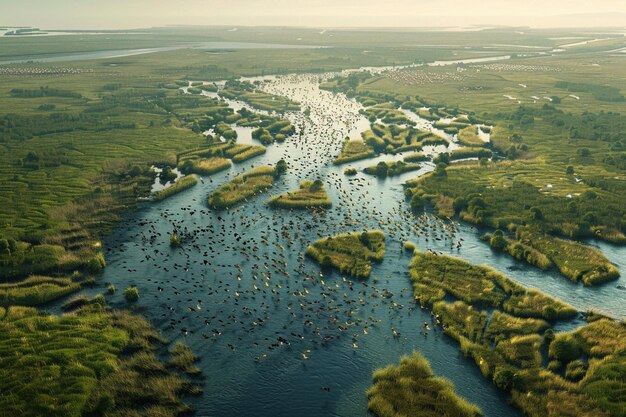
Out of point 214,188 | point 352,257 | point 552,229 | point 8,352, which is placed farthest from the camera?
point 214,188

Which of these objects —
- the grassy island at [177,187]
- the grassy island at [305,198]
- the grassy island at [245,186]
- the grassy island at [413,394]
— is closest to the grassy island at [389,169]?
the grassy island at [305,198]

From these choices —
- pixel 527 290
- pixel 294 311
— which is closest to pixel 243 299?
pixel 294 311

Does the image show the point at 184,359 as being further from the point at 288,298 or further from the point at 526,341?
the point at 526,341

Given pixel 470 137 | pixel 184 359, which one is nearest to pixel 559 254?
pixel 184 359

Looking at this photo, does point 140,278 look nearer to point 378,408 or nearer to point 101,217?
point 101,217

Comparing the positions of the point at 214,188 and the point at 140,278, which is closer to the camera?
the point at 140,278

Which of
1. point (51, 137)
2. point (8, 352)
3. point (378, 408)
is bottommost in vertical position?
point (378, 408)
